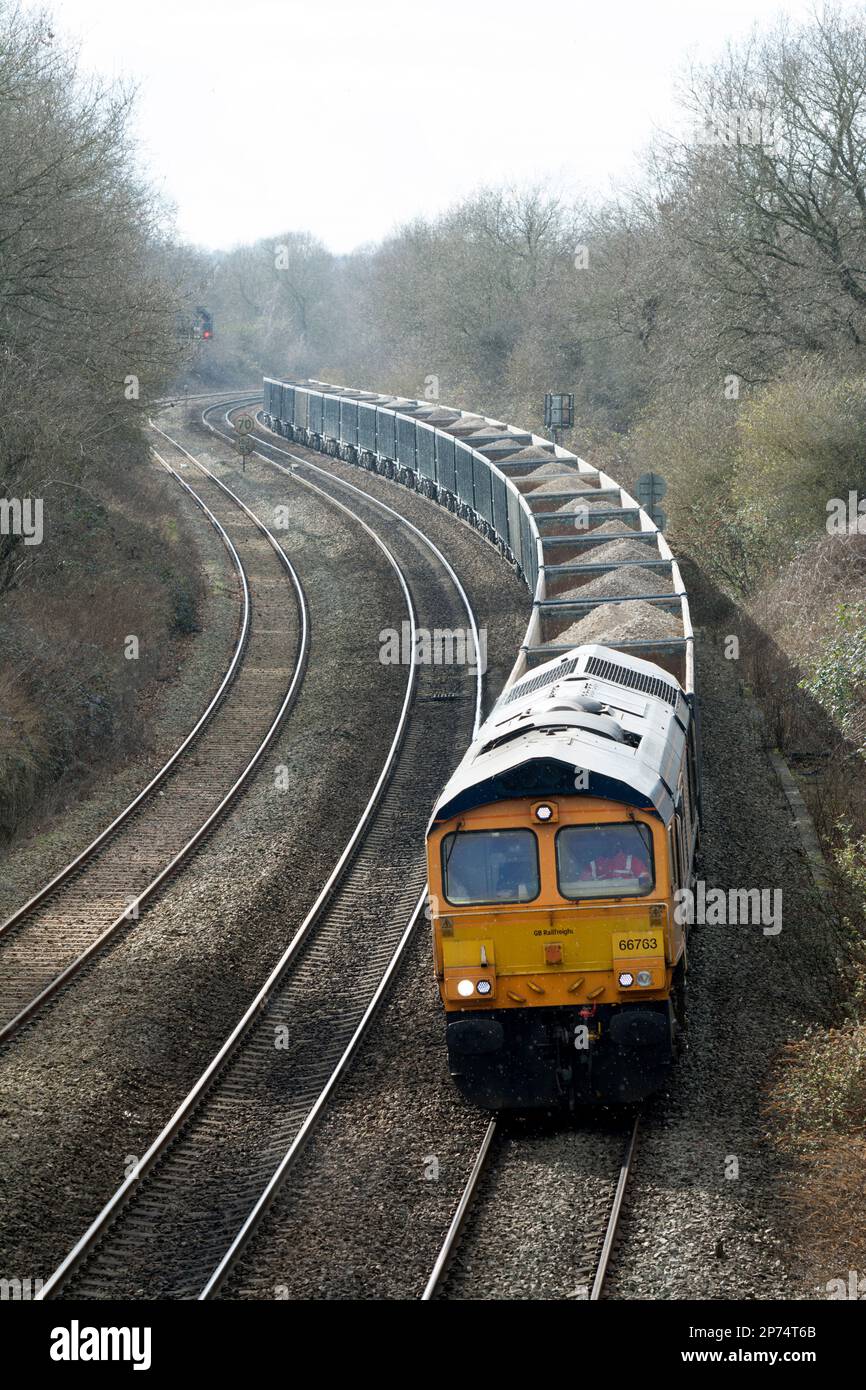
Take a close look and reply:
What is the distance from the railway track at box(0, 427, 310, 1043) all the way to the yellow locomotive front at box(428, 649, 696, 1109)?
4.90m

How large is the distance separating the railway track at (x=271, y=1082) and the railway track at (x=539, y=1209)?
1.49m

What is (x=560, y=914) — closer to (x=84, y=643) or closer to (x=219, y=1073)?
(x=219, y=1073)

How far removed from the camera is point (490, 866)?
33.5 feet

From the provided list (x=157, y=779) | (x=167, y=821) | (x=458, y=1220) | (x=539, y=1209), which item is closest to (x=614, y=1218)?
(x=539, y=1209)

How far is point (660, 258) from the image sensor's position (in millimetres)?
37344

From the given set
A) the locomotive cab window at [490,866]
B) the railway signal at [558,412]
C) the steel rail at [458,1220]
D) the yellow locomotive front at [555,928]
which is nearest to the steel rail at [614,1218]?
the yellow locomotive front at [555,928]

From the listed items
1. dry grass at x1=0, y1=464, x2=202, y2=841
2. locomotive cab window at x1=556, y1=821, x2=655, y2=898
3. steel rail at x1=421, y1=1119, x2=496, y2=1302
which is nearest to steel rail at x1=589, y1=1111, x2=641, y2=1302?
steel rail at x1=421, y1=1119, x2=496, y2=1302

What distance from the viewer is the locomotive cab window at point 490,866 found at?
400 inches

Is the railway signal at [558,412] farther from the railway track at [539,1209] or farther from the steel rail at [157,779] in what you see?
the railway track at [539,1209]

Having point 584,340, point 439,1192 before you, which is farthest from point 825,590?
point 584,340

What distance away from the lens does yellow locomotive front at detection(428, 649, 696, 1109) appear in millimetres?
9992

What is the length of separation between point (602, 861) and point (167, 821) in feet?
31.2

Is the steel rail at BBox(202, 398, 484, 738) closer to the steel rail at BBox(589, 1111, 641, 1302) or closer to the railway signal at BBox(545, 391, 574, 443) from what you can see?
the railway signal at BBox(545, 391, 574, 443)

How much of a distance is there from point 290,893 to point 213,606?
14788mm
